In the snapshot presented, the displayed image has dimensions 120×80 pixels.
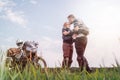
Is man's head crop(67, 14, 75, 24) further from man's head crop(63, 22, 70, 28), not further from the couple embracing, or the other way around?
man's head crop(63, 22, 70, 28)

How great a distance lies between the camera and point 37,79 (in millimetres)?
3025

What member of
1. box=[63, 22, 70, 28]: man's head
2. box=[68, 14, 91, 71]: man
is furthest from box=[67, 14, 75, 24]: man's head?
box=[63, 22, 70, 28]: man's head

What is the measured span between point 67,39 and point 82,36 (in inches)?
26.4

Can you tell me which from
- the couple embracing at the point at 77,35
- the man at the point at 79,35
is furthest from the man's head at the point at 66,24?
the man at the point at 79,35

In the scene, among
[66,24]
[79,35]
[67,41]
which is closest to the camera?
[79,35]

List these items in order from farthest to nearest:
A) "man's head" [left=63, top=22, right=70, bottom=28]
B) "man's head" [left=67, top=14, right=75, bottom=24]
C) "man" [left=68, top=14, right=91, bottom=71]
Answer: "man's head" [left=63, top=22, right=70, bottom=28], "man's head" [left=67, top=14, right=75, bottom=24], "man" [left=68, top=14, right=91, bottom=71]

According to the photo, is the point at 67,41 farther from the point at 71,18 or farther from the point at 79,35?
the point at 71,18

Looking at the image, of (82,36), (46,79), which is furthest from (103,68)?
(82,36)

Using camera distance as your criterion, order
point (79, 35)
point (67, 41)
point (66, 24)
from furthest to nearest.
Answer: point (67, 41) < point (66, 24) < point (79, 35)

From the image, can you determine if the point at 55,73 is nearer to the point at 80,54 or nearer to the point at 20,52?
the point at 20,52

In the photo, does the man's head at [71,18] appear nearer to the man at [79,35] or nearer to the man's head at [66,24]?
the man at [79,35]

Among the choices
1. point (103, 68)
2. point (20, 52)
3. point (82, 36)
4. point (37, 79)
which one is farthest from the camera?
point (82, 36)

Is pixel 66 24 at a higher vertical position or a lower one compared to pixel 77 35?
higher

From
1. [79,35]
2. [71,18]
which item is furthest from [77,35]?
[71,18]
